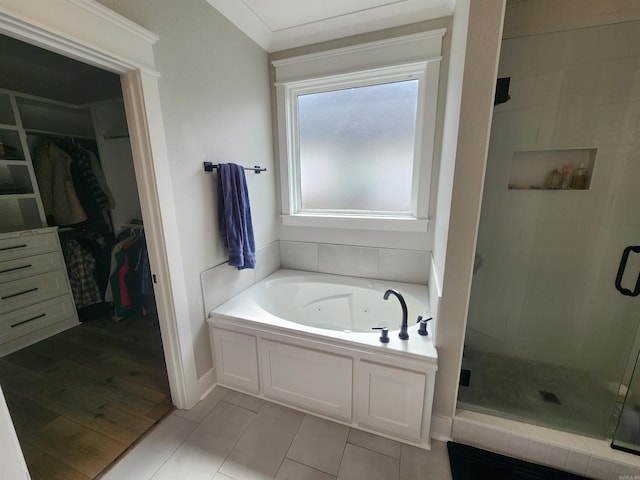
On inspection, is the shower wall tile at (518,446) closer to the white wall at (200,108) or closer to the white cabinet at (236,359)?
the white cabinet at (236,359)

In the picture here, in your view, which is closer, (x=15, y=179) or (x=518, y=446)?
(x=518, y=446)

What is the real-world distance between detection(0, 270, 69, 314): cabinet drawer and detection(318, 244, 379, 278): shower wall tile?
2.52 meters

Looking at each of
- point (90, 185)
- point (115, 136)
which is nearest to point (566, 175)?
point (115, 136)

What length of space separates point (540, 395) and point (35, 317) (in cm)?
401

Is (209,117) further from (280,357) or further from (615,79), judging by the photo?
(615,79)

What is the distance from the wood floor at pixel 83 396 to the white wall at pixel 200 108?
467mm

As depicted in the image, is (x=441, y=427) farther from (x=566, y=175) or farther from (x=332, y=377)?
(x=566, y=175)

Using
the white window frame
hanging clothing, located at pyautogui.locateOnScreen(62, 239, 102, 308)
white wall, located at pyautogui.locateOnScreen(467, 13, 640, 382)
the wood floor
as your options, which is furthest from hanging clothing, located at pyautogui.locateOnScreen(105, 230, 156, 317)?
white wall, located at pyautogui.locateOnScreen(467, 13, 640, 382)

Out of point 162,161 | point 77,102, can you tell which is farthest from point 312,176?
point 77,102

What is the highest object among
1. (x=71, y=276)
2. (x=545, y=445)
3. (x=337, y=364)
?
(x=71, y=276)

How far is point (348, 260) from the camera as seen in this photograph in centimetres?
233

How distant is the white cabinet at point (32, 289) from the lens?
2121mm

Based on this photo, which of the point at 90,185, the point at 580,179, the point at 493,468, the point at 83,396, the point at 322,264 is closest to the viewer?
the point at 493,468

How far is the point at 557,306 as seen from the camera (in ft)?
5.71
